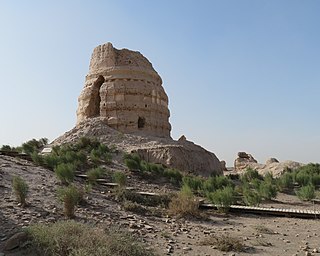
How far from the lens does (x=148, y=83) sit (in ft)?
79.1

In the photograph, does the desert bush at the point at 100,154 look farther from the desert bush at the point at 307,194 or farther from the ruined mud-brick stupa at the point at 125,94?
the desert bush at the point at 307,194

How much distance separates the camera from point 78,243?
4.96 m

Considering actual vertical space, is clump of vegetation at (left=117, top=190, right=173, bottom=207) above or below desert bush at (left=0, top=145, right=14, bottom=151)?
below

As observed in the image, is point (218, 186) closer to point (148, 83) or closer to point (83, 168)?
point (83, 168)

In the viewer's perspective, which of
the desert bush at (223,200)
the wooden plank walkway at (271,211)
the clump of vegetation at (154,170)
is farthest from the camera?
the clump of vegetation at (154,170)

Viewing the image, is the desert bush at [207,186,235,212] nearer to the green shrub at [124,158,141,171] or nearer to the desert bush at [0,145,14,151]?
the green shrub at [124,158,141,171]

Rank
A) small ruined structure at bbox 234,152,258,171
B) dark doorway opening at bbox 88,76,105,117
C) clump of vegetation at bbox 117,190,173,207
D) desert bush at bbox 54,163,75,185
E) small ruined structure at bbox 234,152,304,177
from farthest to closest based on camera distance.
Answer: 1. small ruined structure at bbox 234,152,258,171
2. small ruined structure at bbox 234,152,304,177
3. dark doorway opening at bbox 88,76,105,117
4. desert bush at bbox 54,163,75,185
5. clump of vegetation at bbox 117,190,173,207

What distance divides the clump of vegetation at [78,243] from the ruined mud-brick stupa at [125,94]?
16.9 meters

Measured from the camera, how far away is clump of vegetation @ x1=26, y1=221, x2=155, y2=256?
4.81 metres


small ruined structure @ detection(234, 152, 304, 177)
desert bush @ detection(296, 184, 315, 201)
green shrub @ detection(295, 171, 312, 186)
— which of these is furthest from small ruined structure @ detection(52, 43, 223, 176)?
small ruined structure @ detection(234, 152, 304, 177)

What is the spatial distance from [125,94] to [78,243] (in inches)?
729

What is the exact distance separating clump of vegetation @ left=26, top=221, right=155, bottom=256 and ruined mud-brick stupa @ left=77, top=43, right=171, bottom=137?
16894 mm

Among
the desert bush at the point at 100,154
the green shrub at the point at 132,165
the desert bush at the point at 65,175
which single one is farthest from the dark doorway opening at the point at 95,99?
the desert bush at the point at 65,175

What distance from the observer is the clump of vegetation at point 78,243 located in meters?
4.81
